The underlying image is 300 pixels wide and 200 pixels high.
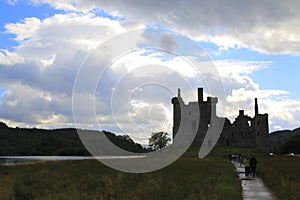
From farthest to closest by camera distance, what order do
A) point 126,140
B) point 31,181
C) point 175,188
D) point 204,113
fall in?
point 126,140
point 204,113
point 31,181
point 175,188

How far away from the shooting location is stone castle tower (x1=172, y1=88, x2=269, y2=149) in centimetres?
10681

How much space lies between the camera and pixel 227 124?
358 ft

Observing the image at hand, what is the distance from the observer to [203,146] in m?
103

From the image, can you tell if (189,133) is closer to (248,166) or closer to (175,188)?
(248,166)

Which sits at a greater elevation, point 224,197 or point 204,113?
point 204,113

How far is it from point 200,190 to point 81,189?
6.55 metres

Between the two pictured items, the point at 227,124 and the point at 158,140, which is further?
the point at 158,140

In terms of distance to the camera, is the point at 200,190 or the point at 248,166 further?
the point at 248,166

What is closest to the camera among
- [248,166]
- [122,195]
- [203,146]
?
[122,195]

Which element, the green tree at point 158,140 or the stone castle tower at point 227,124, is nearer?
the stone castle tower at point 227,124

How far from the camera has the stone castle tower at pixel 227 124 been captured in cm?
10681

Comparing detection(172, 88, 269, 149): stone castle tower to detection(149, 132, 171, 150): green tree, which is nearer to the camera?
detection(172, 88, 269, 149): stone castle tower

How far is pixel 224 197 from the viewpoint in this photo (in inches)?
762

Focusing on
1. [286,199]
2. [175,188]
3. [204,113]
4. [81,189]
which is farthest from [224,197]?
[204,113]
